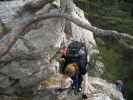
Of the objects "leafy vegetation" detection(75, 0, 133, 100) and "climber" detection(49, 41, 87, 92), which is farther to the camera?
"leafy vegetation" detection(75, 0, 133, 100)

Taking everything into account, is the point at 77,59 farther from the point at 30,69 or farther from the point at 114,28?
the point at 114,28

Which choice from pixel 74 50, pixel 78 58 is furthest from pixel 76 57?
pixel 74 50

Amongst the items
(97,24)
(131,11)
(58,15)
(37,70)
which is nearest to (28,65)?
(37,70)

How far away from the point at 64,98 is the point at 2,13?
427cm

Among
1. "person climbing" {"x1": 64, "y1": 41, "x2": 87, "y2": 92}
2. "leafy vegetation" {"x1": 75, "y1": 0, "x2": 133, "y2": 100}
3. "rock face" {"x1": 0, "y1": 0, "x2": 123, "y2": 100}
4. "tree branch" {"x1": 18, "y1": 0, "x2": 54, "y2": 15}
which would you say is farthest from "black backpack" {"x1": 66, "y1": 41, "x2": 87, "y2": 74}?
"leafy vegetation" {"x1": 75, "y1": 0, "x2": 133, "y2": 100}

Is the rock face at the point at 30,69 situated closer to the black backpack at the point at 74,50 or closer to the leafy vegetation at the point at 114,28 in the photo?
the black backpack at the point at 74,50

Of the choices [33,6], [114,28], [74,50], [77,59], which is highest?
[33,6]

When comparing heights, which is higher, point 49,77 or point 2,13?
point 2,13

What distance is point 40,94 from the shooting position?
14211 millimetres

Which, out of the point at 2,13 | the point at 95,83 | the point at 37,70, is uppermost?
the point at 2,13

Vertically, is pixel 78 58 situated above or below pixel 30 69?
above

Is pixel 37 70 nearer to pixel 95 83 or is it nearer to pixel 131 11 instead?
pixel 95 83

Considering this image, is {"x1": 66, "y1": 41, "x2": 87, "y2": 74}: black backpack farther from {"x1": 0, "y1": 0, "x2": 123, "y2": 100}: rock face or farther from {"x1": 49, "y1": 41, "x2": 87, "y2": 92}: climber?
{"x1": 0, "y1": 0, "x2": 123, "y2": 100}: rock face

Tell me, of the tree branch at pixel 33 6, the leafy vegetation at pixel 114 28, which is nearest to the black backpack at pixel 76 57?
the tree branch at pixel 33 6
